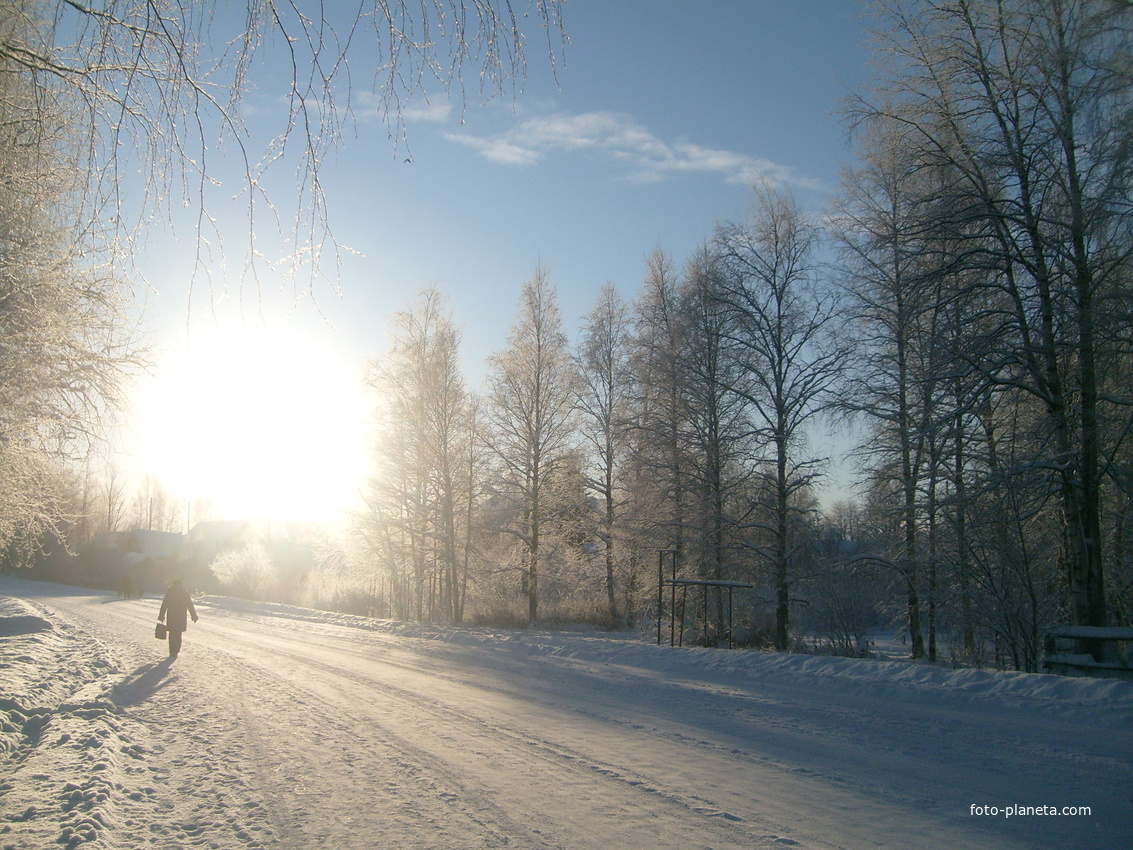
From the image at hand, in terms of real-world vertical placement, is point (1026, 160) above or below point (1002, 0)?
below

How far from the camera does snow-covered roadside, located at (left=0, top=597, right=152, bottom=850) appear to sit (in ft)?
15.1

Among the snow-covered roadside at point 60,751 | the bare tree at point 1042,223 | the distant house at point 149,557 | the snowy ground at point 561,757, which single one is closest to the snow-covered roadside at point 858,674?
the snowy ground at point 561,757

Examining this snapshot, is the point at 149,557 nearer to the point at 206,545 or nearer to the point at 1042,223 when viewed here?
the point at 206,545

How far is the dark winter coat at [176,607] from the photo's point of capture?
14.0m

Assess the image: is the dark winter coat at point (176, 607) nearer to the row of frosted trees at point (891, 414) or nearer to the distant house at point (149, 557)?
the row of frosted trees at point (891, 414)

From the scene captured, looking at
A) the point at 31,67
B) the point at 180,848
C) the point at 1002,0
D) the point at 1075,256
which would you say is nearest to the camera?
the point at 31,67

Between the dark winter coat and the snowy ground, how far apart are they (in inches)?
91.7

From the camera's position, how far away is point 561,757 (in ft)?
19.9

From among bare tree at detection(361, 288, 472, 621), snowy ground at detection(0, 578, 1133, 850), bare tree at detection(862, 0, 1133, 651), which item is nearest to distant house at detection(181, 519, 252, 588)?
bare tree at detection(361, 288, 472, 621)

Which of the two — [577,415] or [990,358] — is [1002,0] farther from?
[577,415]

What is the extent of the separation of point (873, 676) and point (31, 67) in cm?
1165

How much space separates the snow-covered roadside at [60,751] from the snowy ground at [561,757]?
29 millimetres

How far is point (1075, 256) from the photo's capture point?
1105 centimetres

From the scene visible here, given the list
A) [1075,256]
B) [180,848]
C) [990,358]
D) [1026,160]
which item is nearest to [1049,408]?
[990,358]
